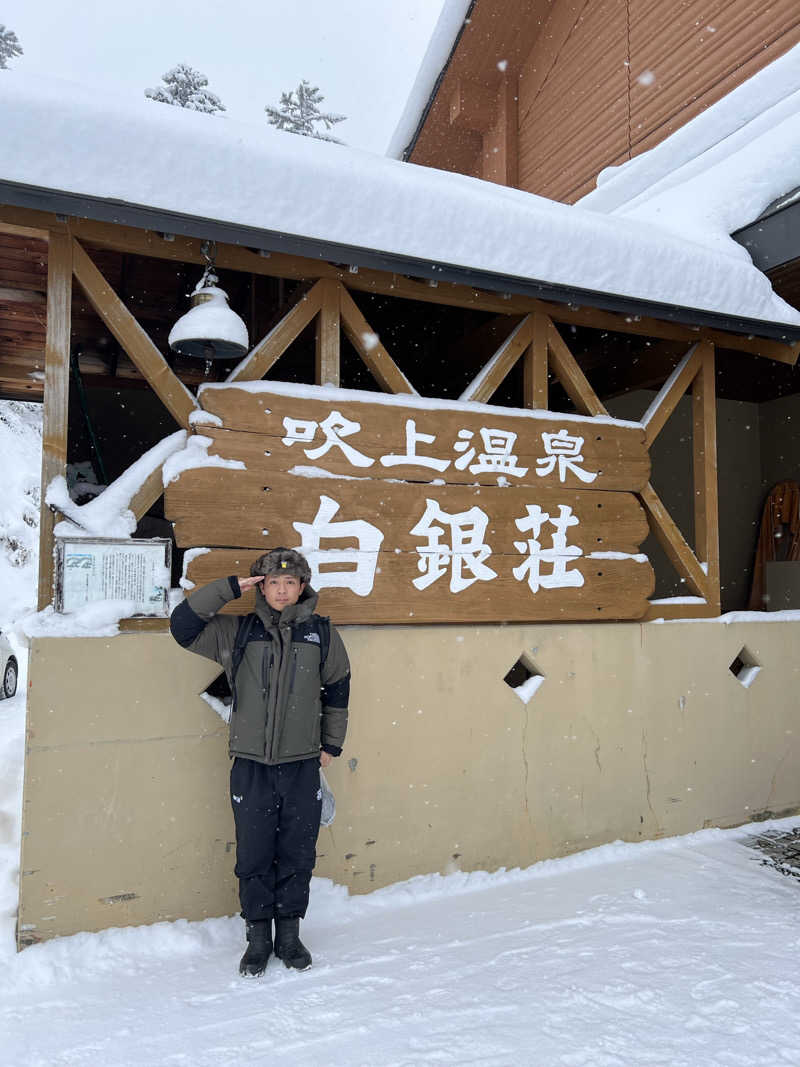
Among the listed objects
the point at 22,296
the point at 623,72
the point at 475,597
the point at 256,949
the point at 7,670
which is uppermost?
the point at 623,72

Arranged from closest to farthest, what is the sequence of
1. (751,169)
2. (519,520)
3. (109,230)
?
(109,230) < (519,520) < (751,169)

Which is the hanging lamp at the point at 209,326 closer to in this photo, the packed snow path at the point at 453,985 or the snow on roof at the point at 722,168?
the packed snow path at the point at 453,985

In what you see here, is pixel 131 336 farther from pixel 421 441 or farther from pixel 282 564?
pixel 421 441

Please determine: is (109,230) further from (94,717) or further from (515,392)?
(515,392)

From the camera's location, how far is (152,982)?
10.2 feet

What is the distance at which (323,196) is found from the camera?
3557 millimetres

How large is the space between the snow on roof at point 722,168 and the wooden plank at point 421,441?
1.63 metres

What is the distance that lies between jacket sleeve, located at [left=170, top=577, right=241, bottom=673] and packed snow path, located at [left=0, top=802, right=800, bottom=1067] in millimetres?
1313

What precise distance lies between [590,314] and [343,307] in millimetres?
1677

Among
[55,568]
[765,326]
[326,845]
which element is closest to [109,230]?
[55,568]

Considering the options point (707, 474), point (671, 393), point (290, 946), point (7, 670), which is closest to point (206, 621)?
point (290, 946)

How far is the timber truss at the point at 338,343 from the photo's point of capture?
354 centimetres

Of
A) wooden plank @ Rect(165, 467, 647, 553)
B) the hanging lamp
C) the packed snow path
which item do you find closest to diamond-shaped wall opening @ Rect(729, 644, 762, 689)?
wooden plank @ Rect(165, 467, 647, 553)

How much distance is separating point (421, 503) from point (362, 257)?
1322 mm
